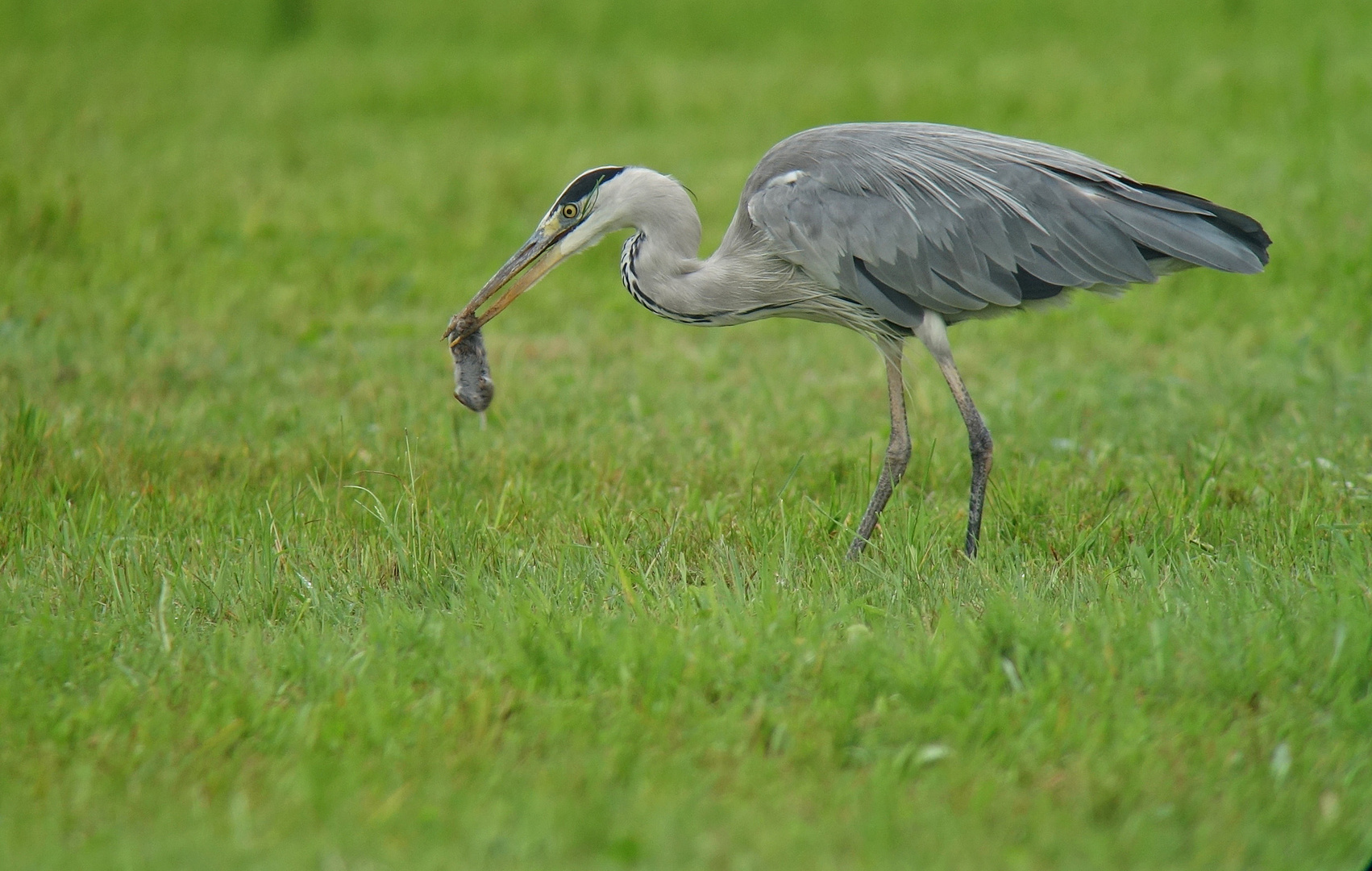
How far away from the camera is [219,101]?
12945mm

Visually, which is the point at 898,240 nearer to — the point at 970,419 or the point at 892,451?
the point at 970,419

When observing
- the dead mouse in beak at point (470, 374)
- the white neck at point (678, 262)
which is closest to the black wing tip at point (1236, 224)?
the white neck at point (678, 262)

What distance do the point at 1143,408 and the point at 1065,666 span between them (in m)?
3.11

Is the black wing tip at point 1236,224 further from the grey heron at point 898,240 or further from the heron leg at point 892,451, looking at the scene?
the heron leg at point 892,451

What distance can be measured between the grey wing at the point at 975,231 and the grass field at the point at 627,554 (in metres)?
0.82

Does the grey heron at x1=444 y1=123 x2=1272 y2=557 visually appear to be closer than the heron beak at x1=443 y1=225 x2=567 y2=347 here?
Yes

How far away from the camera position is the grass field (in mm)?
2682

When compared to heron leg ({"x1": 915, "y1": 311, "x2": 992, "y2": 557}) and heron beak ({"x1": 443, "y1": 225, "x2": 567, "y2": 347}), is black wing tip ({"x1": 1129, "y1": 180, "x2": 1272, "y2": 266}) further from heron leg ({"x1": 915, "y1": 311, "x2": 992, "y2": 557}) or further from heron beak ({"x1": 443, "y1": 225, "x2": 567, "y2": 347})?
heron beak ({"x1": 443, "y1": 225, "x2": 567, "y2": 347})

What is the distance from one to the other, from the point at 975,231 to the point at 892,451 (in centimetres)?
89

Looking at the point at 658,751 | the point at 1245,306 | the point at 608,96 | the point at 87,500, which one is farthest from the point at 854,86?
the point at 658,751

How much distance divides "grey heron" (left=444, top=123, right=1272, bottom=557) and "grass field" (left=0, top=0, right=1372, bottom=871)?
0.73 m

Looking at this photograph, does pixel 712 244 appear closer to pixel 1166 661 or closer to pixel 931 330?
pixel 931 330

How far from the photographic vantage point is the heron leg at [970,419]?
4422mm

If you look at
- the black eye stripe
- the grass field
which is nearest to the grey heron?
the black eye stripe
